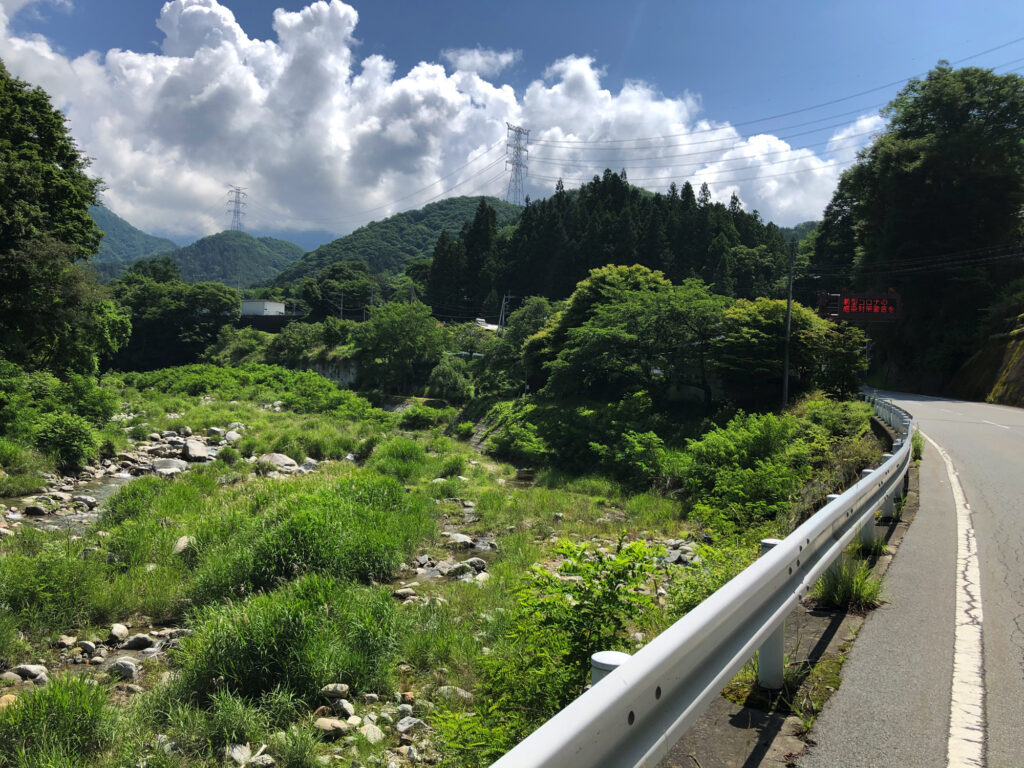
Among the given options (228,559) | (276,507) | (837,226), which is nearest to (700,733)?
(228,559)

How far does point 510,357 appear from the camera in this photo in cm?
3644

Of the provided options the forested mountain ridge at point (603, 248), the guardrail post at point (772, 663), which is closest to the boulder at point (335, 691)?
the guardrail post at point (772, 663)

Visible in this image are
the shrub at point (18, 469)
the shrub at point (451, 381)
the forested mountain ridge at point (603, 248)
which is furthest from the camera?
the forested mountain ridge at point (603, 248)

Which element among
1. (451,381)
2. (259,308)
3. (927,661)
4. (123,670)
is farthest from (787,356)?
(259,308)

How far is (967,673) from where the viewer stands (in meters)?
3.15

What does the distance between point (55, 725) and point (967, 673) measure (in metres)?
6.23

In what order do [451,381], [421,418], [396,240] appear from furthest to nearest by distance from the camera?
[396,240]
[451,381]
[421,418]

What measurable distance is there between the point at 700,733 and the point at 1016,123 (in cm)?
4285

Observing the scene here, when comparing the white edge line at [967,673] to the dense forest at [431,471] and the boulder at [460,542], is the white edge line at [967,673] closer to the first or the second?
the dense forest at [431,471]

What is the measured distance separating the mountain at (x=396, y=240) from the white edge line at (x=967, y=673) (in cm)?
11469

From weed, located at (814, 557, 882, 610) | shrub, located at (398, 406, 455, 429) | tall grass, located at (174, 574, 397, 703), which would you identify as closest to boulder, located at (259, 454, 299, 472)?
shrub, located at (398, 406, 455, 429)

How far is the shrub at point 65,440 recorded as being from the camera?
1688 centimetres

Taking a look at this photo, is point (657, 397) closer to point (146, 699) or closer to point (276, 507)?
point (276, 507)

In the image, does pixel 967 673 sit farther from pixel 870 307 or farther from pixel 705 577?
pixel 870 307
